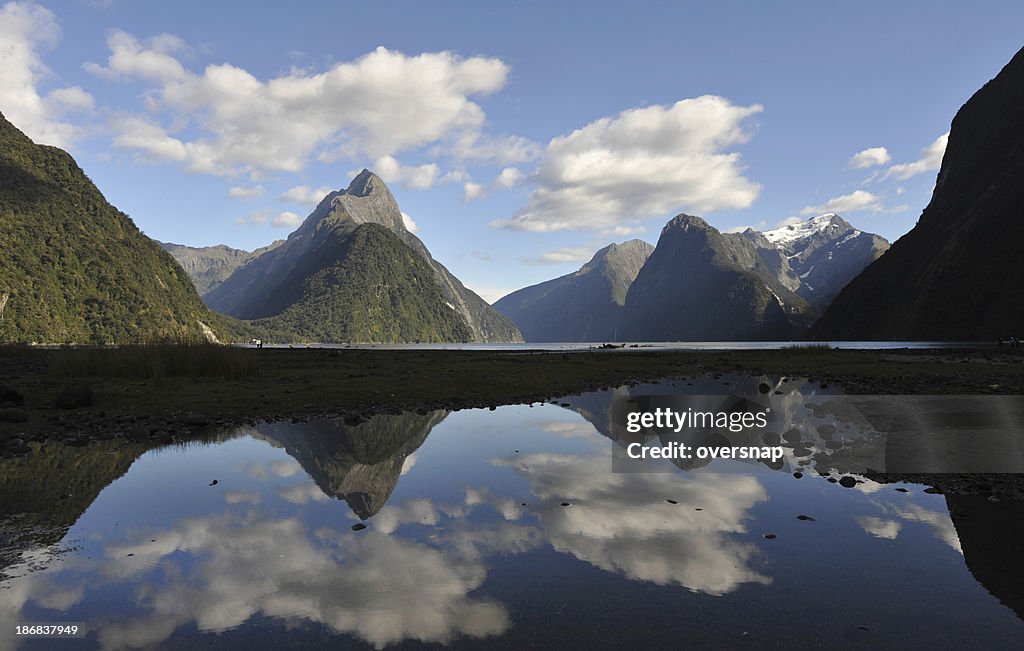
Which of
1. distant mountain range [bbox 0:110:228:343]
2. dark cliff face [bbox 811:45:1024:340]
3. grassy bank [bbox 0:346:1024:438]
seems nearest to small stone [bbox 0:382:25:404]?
grassy bank [bbox 0:346:1024:438]

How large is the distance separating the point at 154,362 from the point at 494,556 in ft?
108

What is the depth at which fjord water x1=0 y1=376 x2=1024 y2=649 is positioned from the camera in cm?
587

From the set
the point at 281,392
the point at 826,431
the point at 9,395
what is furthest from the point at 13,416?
the point at 826,431

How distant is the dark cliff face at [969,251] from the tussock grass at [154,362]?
166071 mm

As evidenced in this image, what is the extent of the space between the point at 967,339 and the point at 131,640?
598 ft

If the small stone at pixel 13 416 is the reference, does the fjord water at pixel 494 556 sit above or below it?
below

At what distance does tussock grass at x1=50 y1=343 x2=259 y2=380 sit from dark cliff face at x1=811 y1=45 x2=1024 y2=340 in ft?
545

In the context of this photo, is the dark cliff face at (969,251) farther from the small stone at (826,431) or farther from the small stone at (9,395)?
the small stone at (9,395)

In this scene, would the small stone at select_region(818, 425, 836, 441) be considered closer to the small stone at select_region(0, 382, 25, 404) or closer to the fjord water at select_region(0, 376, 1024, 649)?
the fjord water at select_region(0, 376, 1024, 649)

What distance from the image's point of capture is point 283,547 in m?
8.39

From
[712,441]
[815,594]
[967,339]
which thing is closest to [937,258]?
[967,339]

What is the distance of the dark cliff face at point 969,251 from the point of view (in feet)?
449

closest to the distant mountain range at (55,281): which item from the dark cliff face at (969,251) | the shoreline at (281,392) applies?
the shoreline at (281,392)

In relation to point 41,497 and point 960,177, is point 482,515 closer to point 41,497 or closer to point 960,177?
point 41,497
